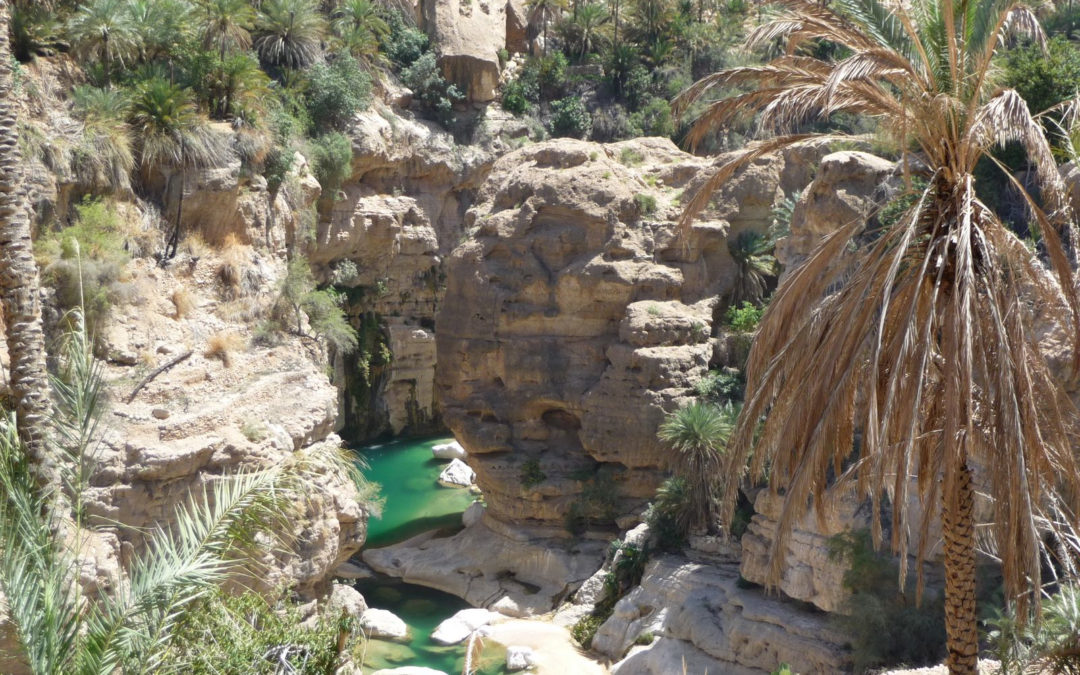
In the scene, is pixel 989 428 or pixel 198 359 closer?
pixel 989 428

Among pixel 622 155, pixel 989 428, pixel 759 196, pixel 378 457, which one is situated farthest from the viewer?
pixel 378 457

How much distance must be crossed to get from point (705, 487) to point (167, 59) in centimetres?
1468

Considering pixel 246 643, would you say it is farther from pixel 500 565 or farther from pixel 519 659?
pixel 500 565

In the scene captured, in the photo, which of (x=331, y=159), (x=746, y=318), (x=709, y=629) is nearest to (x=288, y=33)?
(x=331, y=159)

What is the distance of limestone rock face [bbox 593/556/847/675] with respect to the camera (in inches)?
677

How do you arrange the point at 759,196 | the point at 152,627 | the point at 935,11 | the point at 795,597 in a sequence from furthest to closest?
the point at 759,196
the point at 795,597
the point at 935,11
the point at 152,627

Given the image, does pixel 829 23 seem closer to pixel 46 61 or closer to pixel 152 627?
pixel 152 627

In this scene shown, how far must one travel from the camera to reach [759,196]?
24578mm

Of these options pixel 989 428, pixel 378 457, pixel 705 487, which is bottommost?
pixel 378 457

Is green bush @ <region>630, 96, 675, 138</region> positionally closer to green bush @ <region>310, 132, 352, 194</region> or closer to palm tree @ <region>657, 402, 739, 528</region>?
green bush @ <region>310, 132, 352, 194</region>

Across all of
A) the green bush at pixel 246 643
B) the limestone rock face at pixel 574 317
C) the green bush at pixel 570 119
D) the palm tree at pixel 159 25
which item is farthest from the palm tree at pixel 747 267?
the green bush at pixel 246 643

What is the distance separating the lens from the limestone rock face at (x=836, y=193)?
757 inches

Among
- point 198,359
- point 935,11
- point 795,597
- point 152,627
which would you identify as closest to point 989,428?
point 935,11

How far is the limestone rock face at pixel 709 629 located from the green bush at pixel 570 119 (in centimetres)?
2082
